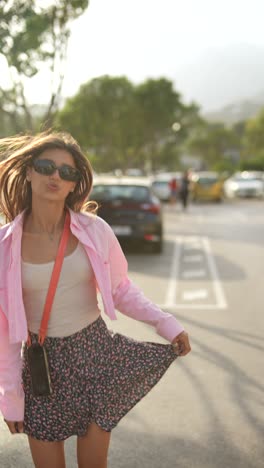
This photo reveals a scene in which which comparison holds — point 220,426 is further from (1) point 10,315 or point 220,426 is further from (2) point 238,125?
(2) point 238,125

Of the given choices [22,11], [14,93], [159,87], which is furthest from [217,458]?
[159,87]

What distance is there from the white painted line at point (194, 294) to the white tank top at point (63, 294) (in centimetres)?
752

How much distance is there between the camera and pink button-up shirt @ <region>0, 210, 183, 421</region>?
9.99ft

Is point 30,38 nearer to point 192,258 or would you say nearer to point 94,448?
point 192,258

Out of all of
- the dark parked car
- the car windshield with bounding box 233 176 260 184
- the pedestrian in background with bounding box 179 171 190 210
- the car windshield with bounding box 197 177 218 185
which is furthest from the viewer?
the car windshield with bounding box 233 176 260 184

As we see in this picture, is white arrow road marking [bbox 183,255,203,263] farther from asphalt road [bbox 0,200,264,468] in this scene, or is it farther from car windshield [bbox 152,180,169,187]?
car windshield [bbox 152,180,169,187]

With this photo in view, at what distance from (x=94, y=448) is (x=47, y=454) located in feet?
0.60

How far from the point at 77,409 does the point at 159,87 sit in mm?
63967

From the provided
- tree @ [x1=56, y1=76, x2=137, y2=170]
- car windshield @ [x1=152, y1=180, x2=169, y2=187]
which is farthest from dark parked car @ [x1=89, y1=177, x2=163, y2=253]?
tree @ [x1=56, y1=76, x2=137, y2=170]

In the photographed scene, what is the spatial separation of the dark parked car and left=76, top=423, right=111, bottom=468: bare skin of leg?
13.0 meters

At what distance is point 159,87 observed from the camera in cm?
6581

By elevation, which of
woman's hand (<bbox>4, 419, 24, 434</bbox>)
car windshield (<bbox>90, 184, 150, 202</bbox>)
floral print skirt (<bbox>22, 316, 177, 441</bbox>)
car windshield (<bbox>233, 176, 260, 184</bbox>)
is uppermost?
floral print skirt (<bbox>22, 316, 177, 441</bbox>)

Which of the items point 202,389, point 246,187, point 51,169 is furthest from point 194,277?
point 246,187

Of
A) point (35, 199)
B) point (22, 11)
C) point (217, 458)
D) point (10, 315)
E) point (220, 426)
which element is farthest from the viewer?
point (22, 11)
